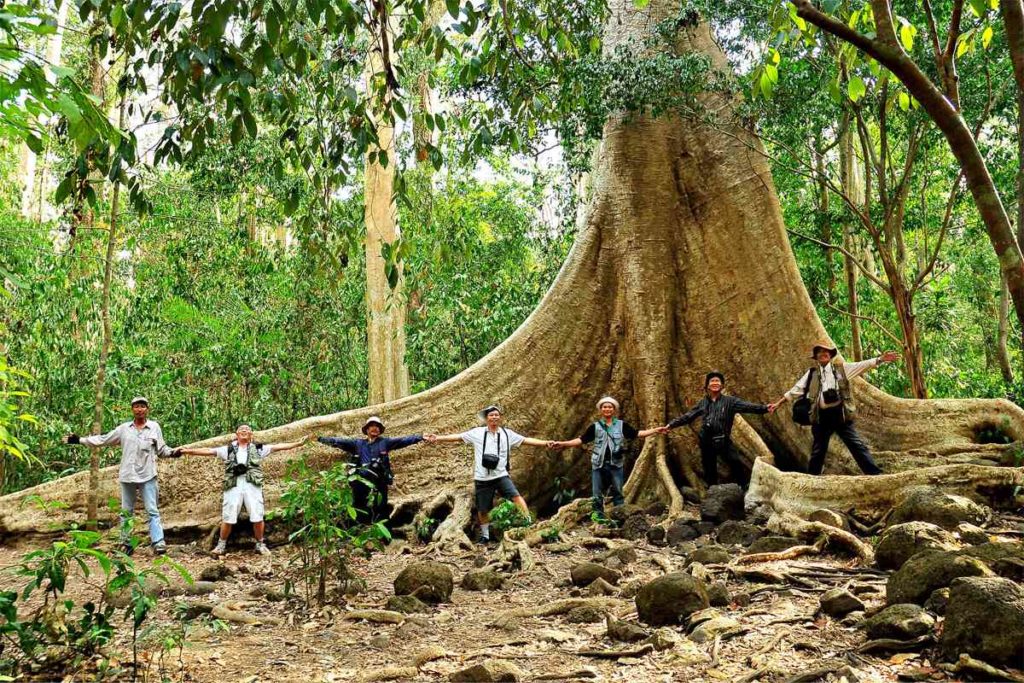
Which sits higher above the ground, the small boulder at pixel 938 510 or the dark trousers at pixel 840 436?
the dark trousers at pixel 840 436

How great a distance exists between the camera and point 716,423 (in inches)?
332

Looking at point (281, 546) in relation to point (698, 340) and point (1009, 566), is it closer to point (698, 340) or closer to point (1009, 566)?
point (698, 340)

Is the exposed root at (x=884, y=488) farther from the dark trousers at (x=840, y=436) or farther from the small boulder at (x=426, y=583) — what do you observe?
the small boulder at (x=426, y=583)

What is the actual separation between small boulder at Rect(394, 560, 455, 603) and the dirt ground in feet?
0.30

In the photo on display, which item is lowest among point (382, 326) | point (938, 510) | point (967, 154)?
point (938, 510)

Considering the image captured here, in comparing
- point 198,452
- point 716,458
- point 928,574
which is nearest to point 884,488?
point 716,458

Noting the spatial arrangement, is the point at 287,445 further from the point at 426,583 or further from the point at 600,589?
the point at 600,589

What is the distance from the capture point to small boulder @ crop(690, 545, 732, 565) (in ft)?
20.1

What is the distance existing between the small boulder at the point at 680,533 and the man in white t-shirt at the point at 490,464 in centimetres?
143

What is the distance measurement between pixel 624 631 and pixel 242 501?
4925mm

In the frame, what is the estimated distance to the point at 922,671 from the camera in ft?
11.8

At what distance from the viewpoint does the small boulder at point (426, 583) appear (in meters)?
5.68

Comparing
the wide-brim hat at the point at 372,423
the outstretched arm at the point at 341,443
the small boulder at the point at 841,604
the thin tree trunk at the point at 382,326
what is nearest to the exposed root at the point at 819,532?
the small boulder at the point at 841,604

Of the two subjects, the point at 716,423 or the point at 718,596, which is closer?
the point at 718,596
